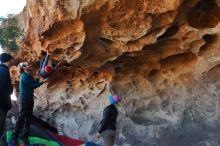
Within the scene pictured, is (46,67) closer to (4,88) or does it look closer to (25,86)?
(25,86)

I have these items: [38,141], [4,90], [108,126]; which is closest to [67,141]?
[38,141]

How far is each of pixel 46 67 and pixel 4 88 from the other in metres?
1.74

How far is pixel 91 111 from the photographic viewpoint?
9.81m

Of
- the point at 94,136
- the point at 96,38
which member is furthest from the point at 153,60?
the point at 94,136

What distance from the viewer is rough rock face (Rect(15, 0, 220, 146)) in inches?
301

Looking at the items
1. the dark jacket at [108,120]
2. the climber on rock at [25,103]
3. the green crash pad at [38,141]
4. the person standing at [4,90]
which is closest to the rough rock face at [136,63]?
the climber on rock at [25,103]

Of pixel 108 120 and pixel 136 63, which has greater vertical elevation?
pixel 136 63

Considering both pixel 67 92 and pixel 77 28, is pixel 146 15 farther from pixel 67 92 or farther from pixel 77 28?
pixel 67 92

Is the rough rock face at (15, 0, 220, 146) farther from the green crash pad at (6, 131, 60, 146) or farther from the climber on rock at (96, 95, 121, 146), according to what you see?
the green crash pad at (6, 131, 60, 146)

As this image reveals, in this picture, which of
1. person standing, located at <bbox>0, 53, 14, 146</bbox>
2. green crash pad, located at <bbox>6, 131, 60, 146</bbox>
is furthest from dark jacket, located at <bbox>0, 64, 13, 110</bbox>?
green crash pad, located at <bbox>6, 131, 60, 146</bbox>

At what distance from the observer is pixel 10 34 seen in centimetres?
1026

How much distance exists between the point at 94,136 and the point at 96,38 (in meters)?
2.53

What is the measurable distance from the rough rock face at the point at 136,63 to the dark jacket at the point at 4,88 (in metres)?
1.36

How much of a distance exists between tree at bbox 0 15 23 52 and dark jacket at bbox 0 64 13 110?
3.30 meters
